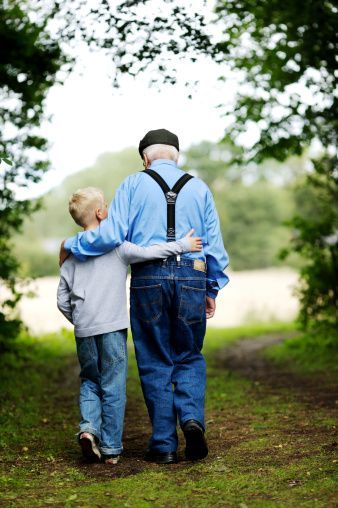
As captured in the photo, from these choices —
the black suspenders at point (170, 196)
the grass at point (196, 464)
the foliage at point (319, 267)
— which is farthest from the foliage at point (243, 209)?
the black suspenders at point (170, 196)

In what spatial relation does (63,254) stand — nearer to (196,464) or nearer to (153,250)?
(153,250)

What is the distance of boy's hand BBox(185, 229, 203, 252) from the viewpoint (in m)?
4.75

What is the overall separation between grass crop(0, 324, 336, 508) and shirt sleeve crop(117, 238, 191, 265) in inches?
49.7

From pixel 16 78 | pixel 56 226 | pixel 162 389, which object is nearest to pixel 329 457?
pixel 162 389

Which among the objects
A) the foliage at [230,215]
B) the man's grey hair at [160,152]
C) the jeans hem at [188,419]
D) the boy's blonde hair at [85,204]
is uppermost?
the foliage at [230,215]

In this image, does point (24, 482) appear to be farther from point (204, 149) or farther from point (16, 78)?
point (204, 149)

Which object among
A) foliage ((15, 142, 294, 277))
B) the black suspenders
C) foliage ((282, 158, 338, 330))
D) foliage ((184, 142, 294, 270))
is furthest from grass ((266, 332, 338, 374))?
foliage ((184, 142, 294, 270))

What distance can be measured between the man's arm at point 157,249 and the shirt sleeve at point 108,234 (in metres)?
0.07

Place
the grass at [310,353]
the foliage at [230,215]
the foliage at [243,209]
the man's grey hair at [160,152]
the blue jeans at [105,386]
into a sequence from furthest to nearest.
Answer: the foliage at [243,209] → the foliage at [230,215] → the grass at [310,353] → the man's grey hair at [160,152] → the blue jeans at [105,386]

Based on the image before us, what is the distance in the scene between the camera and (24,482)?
4.31 metres

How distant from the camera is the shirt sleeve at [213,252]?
4953 millimetres

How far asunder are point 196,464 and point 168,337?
2.61 ft

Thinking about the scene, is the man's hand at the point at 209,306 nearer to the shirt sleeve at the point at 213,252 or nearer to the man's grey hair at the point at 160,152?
the shirt sleeve at the point at 213,252

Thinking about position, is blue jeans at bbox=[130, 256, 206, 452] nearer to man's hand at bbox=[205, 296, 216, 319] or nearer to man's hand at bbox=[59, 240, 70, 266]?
man's hand at bbox=[205, 296, 216, 319]
